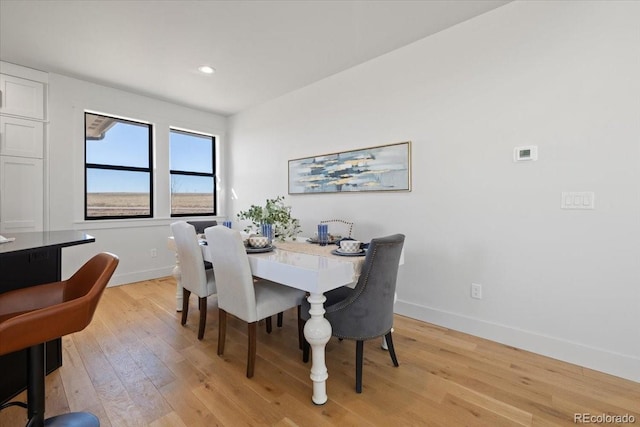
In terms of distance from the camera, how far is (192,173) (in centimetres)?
470

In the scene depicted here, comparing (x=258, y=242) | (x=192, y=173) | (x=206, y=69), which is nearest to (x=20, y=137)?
(x=192, y=173)

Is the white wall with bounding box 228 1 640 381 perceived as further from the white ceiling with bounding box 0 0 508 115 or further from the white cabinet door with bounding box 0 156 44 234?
the white cabinet door with bounding box 0 156 44 234

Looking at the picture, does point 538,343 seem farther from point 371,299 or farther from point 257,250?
point 257,250

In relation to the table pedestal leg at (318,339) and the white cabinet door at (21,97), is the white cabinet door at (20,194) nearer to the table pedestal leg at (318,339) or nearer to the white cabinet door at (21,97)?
the white cabinet door at (21,97)

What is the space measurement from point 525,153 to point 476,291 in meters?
1.13

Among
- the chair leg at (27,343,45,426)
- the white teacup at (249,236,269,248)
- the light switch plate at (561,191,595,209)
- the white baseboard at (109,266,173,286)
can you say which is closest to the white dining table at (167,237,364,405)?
the white teacup at (249,236,269,248)

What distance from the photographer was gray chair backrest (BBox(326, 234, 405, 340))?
1634 millimetres

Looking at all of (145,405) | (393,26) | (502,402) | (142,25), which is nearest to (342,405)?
(502,402)

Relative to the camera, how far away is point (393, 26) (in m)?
2.49

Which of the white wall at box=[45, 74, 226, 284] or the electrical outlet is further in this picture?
the white wall at box=[45, 74, 226, 284]

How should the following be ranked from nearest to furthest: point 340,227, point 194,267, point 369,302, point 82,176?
point 369,302 < point 194,267 < point 340,227 < point 82,176

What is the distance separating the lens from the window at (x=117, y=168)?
3.76m

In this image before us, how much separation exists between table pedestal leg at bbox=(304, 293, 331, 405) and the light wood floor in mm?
74

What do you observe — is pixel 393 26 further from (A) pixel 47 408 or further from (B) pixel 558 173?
(A) pixel 47 408
